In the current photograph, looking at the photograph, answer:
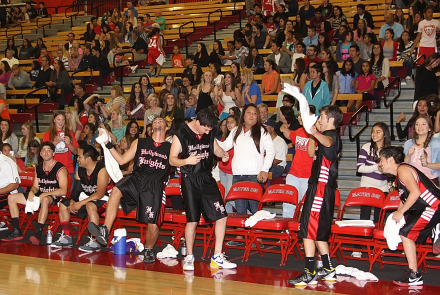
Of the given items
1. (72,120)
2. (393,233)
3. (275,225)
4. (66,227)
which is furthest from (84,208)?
(393,233)

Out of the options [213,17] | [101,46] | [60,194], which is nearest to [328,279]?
[60,194]

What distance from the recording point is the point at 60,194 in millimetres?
Result: 7543

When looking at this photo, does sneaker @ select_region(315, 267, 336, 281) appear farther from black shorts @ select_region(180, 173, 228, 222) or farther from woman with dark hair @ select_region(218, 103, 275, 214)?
woman with dark hair @ select_region(218, 103, 275, 214)

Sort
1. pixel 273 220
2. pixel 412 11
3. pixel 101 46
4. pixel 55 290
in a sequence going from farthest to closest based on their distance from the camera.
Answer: pixel 101 46 → pixel 412 11 → pixel 273 220 → pixel 55 290

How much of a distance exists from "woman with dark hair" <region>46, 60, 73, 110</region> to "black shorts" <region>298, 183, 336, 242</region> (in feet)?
Answer: 29.7

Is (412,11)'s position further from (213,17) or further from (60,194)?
(60,194)

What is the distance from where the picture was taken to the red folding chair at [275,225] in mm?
6098

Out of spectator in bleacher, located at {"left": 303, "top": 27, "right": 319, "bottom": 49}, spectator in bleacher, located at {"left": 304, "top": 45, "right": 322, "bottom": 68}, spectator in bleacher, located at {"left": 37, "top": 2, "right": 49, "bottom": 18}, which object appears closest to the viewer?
spectator in bleacher, located at {"left": 304, "top": 45, "right": 322, "bottom": 68}

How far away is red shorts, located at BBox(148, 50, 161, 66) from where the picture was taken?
13570 mm

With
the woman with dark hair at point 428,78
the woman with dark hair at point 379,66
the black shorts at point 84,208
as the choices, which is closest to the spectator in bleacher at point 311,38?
the woman with dark hair at point 379,66

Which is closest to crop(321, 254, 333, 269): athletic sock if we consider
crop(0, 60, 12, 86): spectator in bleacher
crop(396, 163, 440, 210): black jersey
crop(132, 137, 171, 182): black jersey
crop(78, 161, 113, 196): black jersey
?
crop(396, 163, 440, 210): black jersey

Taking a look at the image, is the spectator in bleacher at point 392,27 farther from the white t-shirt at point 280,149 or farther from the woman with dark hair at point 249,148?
the woman with dark hair at point 249,148

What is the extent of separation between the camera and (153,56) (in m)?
13.6

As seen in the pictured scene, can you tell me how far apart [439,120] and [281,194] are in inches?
87.5
